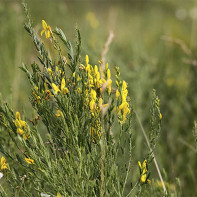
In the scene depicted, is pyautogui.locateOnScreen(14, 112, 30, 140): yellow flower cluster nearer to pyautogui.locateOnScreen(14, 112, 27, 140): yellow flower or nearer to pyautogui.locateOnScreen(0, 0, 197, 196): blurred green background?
pyautogui.locateOnScreen(14, 112, 27, 140): yellow flower

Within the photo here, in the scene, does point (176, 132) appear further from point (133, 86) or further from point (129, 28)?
point (129, 28)

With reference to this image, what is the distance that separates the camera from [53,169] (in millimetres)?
1109

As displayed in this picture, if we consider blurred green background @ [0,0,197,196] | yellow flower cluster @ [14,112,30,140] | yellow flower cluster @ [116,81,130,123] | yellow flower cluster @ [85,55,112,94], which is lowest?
yellow flower cluster @ [14,112,30,140]

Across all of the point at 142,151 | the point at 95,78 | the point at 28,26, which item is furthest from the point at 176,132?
the point at 28,26

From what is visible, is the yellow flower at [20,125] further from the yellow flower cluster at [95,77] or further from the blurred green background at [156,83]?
the blurred green background at [156,83]

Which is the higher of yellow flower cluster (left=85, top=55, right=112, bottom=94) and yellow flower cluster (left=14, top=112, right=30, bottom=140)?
yellow flower cluster (left=85, top=55, right=112, bottom=94)

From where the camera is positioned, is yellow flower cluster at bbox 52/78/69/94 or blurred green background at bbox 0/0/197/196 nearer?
yellow flower cluster at bbox 52/78/69/94

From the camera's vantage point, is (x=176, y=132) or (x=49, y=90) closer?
(x=49, y=90)

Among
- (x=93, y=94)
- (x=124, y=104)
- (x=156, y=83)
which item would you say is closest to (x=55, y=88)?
(x=93, y=94)

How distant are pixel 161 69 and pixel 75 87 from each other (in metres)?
2.41

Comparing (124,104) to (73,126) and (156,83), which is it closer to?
(73,126)

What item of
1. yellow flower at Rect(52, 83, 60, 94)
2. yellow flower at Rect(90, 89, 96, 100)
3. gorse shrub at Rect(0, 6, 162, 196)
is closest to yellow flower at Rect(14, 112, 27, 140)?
gorse shrub at Rect(0, 6, 162, 196)

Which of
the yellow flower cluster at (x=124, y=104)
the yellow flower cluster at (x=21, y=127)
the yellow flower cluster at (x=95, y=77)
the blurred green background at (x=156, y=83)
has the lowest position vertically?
the yellow flower cluster at (x=21, y=127)

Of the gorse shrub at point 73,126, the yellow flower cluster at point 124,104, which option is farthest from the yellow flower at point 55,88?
the yellow flower cluster at point 124,104
